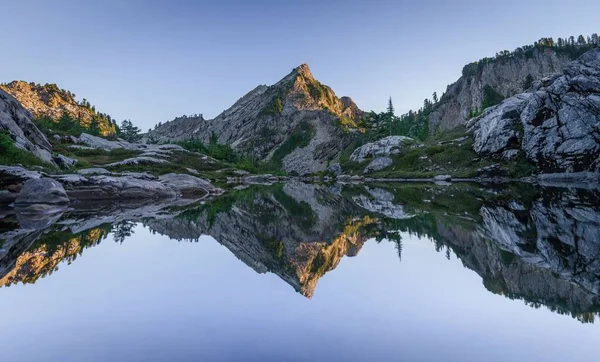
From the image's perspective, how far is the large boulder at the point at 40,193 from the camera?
31.5 metres

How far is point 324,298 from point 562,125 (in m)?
86.5

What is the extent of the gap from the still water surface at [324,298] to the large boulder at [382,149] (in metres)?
119

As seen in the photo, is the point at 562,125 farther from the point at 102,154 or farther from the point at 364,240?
the point at 102,154

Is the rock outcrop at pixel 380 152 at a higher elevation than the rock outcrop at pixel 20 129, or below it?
higher

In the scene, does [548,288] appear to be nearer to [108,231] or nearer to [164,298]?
[164,298]

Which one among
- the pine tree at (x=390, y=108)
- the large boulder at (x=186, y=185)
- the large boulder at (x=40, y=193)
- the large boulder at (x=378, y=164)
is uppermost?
the pine tree at (x=390, y=108)

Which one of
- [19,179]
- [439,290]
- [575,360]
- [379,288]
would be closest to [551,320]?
[575,360]

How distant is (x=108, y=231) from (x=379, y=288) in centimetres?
1635

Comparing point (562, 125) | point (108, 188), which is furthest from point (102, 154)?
point (562, 125)

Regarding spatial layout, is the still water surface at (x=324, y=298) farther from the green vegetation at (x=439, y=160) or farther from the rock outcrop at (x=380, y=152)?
the rock outcrop at (x=380, y=152)

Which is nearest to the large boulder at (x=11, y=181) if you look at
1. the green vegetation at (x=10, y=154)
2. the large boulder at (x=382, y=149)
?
the green vegetation at (x=10, y=154)

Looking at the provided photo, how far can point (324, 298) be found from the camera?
336 inches

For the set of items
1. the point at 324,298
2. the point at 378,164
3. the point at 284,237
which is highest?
the point at 378,164

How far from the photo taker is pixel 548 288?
855 centimetres
